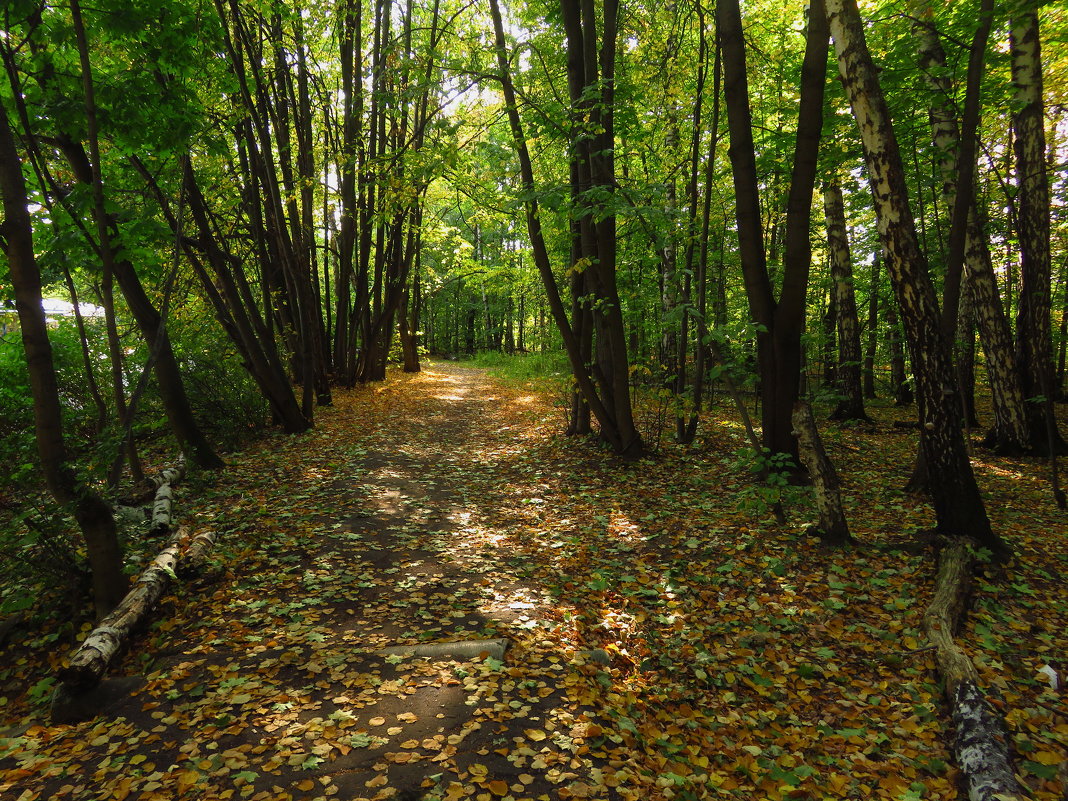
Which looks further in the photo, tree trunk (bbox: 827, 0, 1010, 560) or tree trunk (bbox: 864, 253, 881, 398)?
tree trunk (bbox: 864, 253, 881, 398)

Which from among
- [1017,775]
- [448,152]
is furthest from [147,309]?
[1017,775]

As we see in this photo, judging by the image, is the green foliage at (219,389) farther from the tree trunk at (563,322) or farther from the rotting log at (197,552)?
the tree trunk at (563,322)

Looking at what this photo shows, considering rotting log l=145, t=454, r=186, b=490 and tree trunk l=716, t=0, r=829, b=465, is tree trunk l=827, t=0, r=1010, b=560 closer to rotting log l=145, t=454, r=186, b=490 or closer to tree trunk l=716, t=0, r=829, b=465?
tree trunk l=716, t=0, r=829, b=465

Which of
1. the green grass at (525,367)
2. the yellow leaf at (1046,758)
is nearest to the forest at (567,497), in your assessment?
the yellow leaf at (1046,758)

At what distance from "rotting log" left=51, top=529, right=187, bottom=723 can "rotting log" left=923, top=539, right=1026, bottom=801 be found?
5.28 meters

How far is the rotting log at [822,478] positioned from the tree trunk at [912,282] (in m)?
0.88

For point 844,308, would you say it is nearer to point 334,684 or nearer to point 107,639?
point 334,684

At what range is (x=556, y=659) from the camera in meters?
3.99

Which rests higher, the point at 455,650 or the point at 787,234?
the point at 787,234

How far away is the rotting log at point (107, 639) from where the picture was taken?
3438 millimetres

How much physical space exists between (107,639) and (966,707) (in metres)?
5.68

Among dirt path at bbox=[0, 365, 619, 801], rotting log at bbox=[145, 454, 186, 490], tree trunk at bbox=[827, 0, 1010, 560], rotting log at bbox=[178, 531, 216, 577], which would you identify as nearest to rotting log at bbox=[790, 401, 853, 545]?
tree trunk at bbox=[827, 0, 1010, 560]

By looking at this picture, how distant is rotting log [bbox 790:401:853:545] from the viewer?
215 inches

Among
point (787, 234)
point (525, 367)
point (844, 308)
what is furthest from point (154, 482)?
point (525, 367)
